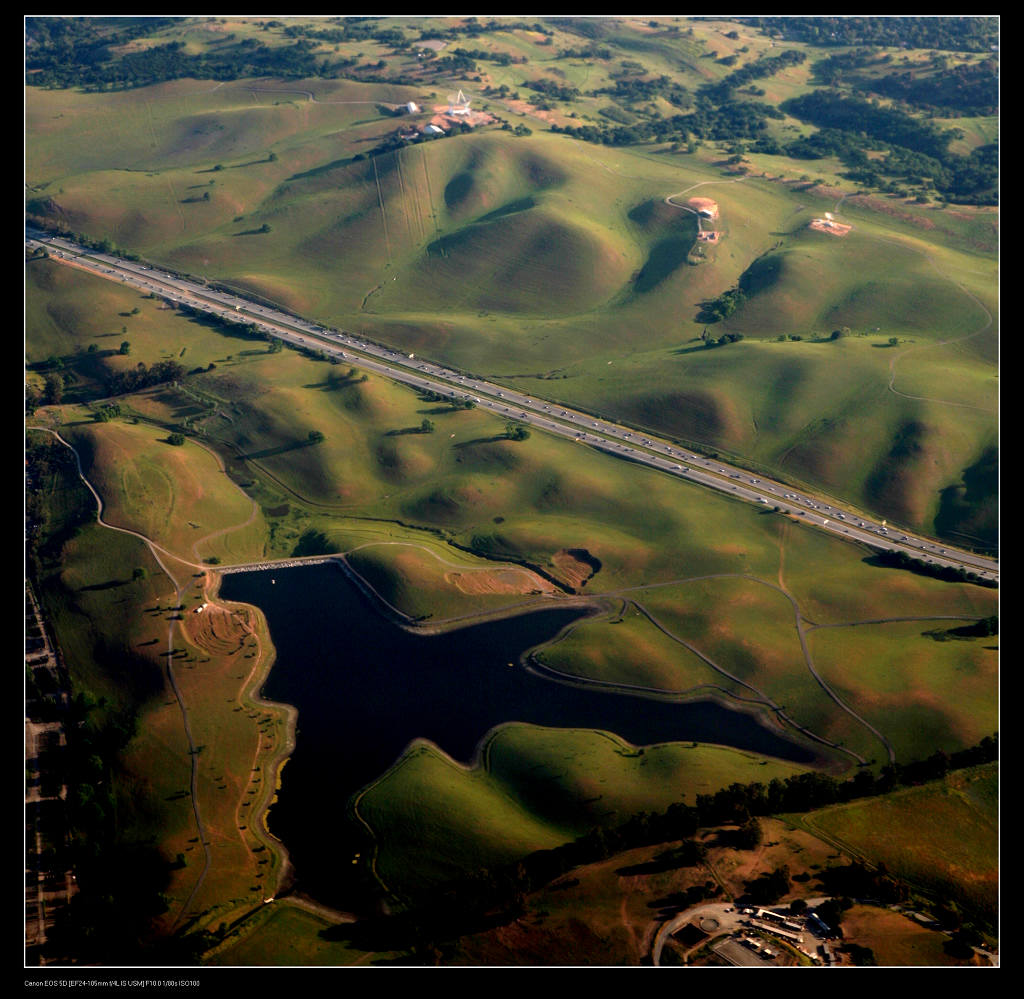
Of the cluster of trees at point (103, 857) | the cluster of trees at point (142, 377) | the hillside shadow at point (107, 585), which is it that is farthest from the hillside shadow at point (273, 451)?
the cluster of trees at point (103, 857)

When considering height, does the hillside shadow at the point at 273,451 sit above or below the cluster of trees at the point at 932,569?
above

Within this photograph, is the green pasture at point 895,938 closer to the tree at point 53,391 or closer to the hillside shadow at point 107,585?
the hillside shadow at point 107,585

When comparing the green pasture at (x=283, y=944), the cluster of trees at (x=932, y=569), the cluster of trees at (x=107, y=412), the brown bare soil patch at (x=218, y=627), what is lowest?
the green pasture at (x=283, y=944)

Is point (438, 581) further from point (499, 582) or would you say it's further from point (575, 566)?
point (575, 566)

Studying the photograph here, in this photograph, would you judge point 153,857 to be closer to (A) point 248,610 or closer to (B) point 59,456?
(A) point 248,610

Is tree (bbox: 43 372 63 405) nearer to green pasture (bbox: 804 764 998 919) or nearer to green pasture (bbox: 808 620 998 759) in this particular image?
green pasture (bbox: 808 620 998 759)

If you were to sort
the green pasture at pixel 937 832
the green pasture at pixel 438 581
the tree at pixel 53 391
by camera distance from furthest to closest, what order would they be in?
1. the tree at pixel 53 391
2. the green pasture at pixel 438 581
3. the green pasture at pixel 937 832

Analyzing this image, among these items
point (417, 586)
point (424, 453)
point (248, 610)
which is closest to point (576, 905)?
point (417, 586)
